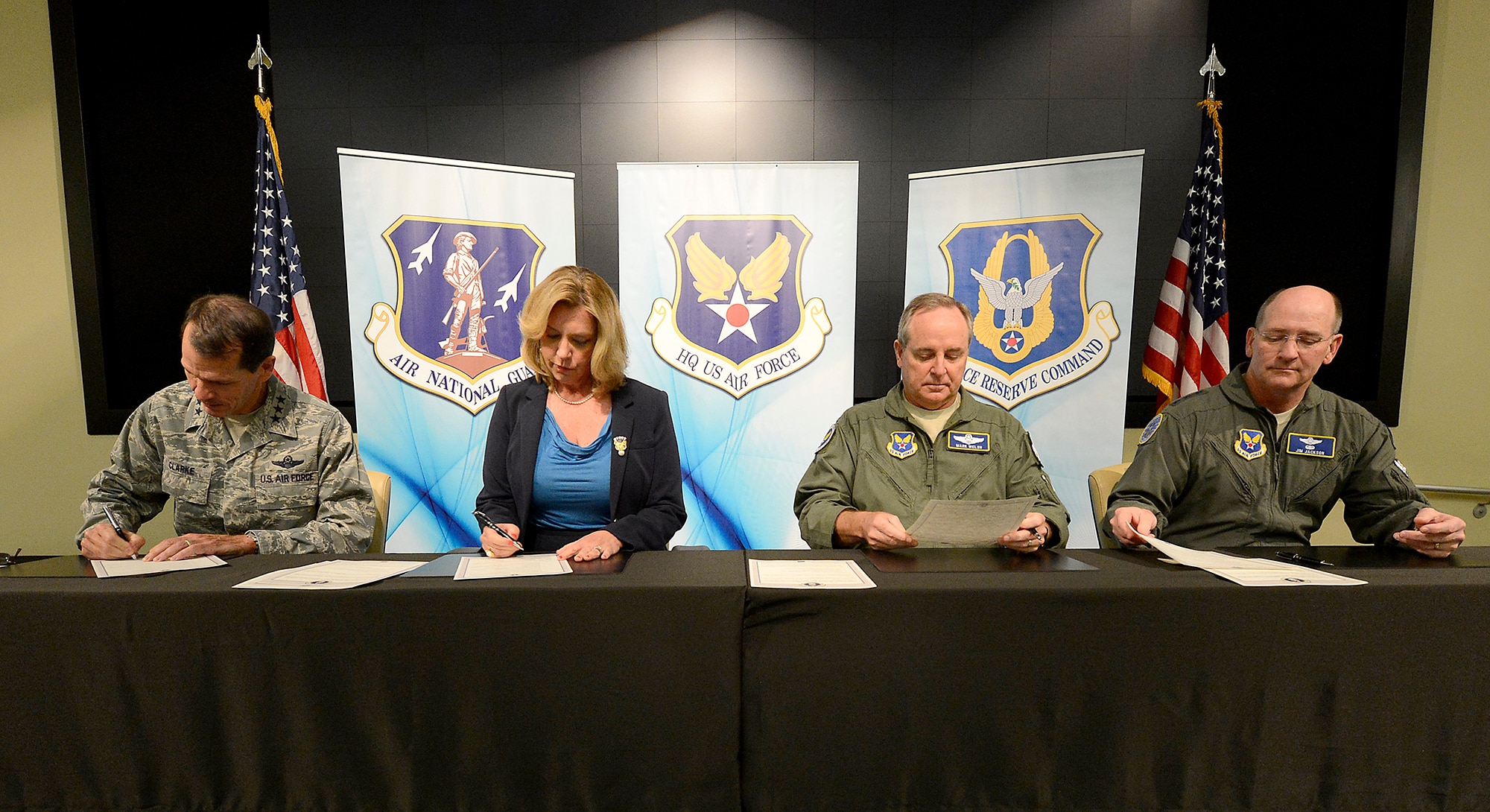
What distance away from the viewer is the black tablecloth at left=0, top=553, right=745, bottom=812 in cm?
107

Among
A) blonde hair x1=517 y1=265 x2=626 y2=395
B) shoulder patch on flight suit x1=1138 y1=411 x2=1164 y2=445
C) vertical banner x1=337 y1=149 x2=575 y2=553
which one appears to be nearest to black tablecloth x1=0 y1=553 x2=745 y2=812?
blonde hair x1=517 y1=265 x2=626 y2=395

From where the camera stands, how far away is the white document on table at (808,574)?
3.74 feet

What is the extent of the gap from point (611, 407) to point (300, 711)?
1098mm

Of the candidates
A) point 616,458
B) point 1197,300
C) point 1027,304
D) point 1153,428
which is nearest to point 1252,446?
point 1153,428

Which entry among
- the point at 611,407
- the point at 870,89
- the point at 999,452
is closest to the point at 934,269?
the point at 870,89

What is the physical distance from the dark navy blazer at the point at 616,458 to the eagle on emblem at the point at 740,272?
1315mm

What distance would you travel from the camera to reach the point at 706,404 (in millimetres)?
3305

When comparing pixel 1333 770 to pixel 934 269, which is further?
pixel 934 269

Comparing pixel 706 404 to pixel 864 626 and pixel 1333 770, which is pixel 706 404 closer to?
pixel 864 626

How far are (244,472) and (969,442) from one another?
1.95 metres

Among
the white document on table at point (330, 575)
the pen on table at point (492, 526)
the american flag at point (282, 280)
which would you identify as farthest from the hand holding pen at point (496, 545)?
the american flag at point (282, 280)

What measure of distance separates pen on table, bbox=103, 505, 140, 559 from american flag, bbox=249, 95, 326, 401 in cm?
145

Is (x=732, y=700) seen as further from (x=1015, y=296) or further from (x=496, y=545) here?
(x=1015, y=296)

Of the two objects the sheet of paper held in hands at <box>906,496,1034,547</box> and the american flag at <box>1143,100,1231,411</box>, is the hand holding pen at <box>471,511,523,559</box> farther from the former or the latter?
the american flag at <box>1143,100,1231,411</box>
